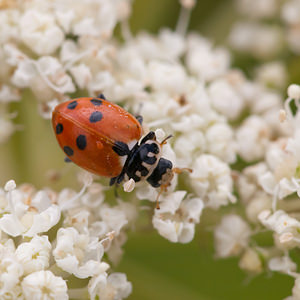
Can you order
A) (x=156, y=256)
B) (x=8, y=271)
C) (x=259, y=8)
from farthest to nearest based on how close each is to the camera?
(x=259, y=8) < (x=156, y=256) < (x=8, y=271)

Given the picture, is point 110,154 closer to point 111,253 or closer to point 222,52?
point 111,253

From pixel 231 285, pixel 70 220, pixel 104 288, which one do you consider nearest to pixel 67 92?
pixel 70 220

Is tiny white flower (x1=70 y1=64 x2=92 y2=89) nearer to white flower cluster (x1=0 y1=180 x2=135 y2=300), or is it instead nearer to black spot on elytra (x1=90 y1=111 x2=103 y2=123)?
black spot on elytra (x1=90 y1=111 x2=103 y2=123)

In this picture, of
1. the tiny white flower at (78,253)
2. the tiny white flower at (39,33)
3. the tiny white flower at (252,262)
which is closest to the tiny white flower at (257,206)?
the tiny white flower at (252,262)

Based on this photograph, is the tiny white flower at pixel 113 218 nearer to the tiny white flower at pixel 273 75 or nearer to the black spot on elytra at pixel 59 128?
the black spot on elytra at pixel 59 128

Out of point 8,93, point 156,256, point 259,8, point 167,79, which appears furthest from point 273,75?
point 8,93

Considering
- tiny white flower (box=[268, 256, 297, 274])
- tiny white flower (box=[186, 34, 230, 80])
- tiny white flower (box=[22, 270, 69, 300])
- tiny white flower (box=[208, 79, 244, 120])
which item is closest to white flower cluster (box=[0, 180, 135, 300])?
tiny white flower (box=[22, 270, 69, 300])

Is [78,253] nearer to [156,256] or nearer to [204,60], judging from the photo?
[156,256]
